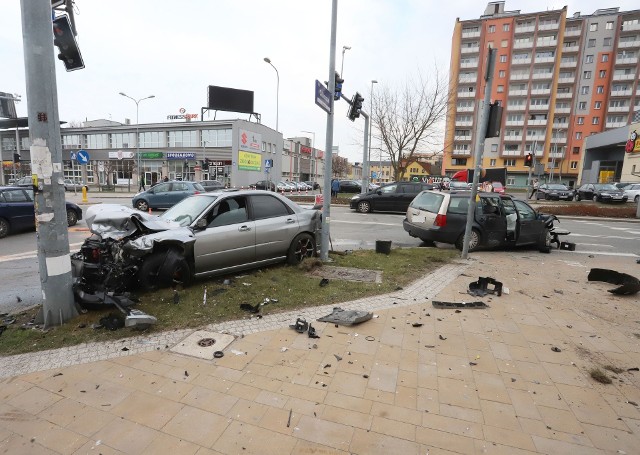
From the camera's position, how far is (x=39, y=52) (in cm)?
360

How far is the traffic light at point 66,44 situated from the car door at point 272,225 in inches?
116

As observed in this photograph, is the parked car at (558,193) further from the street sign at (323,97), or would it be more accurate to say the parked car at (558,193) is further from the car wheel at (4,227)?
the car wheel at (4,227)

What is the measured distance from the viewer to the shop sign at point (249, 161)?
4975 cm

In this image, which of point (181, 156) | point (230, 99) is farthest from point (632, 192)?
point (181, 156)

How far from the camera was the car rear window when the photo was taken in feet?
30.0

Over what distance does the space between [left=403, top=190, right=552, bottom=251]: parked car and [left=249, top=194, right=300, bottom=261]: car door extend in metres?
4.17

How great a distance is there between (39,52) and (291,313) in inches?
155

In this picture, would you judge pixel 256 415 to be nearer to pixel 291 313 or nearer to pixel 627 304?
pixel 291 313

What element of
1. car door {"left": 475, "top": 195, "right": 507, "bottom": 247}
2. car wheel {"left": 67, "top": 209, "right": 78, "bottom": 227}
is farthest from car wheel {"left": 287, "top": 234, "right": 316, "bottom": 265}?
car wheel {"left": 67, "top": 209, "right": 78, "bottom": 227}

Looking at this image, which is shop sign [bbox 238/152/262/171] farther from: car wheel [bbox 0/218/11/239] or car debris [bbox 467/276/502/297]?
car debris [bbox 467/276/502/297]

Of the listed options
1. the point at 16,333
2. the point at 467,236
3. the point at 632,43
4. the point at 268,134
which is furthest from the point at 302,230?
the point at 632,43

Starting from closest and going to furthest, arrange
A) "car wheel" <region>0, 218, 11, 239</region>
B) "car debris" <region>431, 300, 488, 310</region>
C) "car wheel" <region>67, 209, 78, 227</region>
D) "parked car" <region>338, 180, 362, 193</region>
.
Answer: "car debris" <region>431, 300, 488, 310</region>, "car wheel" <region>0, 218, 11, 239</region>, "car wheel" <region>67, 209, 78, 227</region>, "parked car" <region>338, 180, 362, 193</region>

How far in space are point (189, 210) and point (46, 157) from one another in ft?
7.45

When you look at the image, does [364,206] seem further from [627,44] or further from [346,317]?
[627,44]
